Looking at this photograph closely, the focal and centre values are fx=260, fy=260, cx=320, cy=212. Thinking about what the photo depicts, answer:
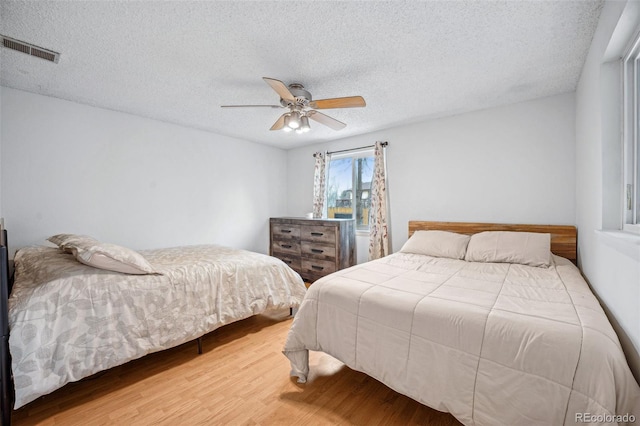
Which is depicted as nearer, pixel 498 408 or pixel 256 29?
pixel 498 408

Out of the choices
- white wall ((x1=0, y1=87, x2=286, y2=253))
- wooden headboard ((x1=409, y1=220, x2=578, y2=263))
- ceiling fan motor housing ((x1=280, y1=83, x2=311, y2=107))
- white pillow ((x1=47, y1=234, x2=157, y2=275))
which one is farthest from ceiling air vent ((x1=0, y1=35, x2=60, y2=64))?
wooden headboard ((x1=409, y1=220, x2=578, y2=263))

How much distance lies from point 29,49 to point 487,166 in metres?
4.32

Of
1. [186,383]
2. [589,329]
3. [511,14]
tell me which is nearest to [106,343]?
[186,383]

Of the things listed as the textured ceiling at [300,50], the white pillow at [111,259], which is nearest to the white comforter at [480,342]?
the white pillow at [111,259]

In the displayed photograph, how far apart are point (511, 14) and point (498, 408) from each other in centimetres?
212

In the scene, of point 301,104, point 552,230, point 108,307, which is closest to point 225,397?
point 108,307

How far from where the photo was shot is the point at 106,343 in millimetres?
1724

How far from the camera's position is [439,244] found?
2.92m

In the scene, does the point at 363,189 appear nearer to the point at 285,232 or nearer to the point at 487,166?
the point at 285,232

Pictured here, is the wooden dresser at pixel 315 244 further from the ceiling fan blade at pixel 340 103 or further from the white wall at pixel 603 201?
the white wall at pixel 603 201

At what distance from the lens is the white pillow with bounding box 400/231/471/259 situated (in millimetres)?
2805

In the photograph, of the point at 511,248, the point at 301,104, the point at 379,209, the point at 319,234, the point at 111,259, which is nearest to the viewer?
the point at 111,259

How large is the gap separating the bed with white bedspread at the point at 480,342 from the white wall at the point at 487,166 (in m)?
1.15

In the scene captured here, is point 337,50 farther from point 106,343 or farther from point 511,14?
point 106,343
